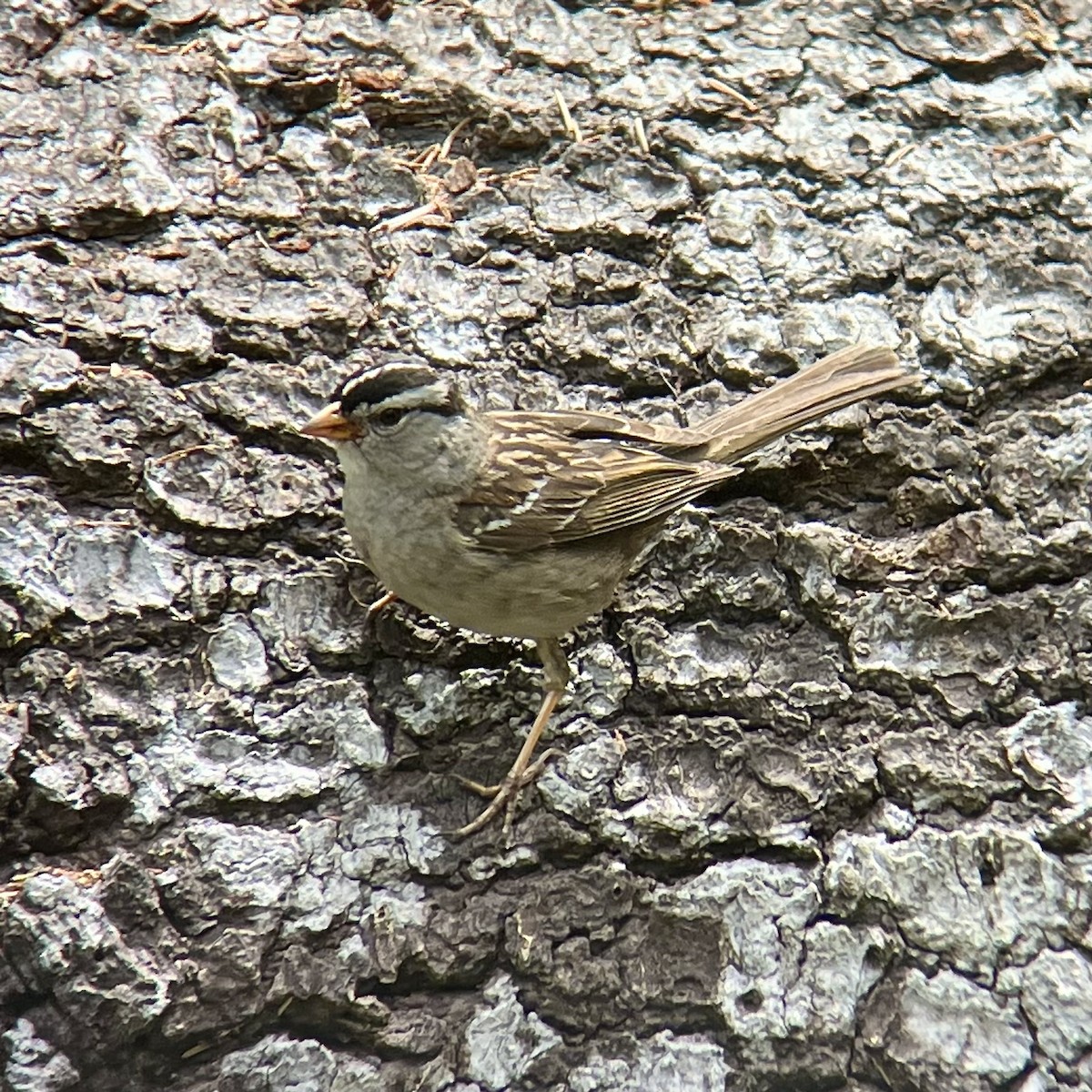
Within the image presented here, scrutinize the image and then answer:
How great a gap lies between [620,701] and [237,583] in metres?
1.11

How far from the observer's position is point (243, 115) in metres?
→ 4.14

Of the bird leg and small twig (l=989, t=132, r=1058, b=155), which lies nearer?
the bird leg

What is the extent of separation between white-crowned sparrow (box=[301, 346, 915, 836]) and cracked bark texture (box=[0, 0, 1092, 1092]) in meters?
0.19

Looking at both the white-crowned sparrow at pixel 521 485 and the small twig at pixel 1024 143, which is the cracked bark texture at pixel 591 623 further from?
the white-crowned sparrow at pixel 521 485

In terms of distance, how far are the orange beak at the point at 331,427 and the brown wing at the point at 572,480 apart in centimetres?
38

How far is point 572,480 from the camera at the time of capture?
370 cm

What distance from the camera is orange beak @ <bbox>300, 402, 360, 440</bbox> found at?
3488 millimetres

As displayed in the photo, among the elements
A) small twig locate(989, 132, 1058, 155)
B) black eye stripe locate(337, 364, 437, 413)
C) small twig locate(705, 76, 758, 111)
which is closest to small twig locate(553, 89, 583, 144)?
small twig locate(705, 76, 758, 111)

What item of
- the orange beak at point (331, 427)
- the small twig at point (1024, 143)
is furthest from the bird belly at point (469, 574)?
the small twig at point (1024, 143)

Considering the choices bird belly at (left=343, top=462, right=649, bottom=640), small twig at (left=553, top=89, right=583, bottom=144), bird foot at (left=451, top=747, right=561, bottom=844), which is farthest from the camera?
small twig at (left=553, top=89, right=583, bottom=144)

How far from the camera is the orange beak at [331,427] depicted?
3488 mm

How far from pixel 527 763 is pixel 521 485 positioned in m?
0.80

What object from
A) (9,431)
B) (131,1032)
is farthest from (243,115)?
(131,1032)

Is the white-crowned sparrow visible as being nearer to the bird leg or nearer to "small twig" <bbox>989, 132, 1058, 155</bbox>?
the bird leg
